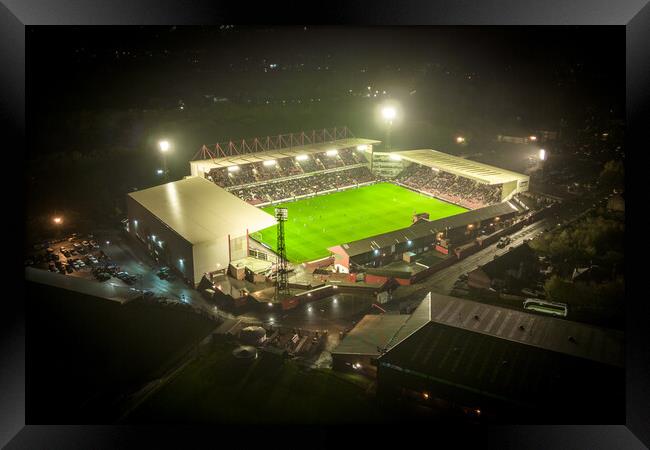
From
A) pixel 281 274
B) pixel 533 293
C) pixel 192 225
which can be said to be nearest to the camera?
pixel 533 293

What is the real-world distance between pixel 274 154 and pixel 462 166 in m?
6.04

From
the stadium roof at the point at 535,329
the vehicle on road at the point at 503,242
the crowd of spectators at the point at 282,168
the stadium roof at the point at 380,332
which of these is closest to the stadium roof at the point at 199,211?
the crowd of spectators at the point at 282,168

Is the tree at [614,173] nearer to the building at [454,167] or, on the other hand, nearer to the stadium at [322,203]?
the stadium at [322,203]

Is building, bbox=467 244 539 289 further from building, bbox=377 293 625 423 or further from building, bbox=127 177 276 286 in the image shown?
building, bbox=127 177 276 286

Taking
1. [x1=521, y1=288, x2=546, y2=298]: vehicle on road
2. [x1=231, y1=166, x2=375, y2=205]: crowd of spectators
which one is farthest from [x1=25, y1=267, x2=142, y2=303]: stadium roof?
[x1=231, y1=166, x2=375, y2=205]: crowd of spectators

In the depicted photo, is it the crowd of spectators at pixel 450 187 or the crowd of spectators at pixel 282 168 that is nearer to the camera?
the crowd of spectators at pixel 450 187

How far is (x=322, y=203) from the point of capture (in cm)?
1619

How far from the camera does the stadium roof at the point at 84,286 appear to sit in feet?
27.2

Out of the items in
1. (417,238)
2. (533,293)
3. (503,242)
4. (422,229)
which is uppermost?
(422,229)

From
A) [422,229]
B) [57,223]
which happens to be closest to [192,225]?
[57,223]

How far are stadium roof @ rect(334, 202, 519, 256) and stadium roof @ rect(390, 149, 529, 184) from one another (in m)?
1.46

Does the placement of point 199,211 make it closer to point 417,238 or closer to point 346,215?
point 417,238

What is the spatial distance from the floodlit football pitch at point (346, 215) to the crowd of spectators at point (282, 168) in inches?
51.3

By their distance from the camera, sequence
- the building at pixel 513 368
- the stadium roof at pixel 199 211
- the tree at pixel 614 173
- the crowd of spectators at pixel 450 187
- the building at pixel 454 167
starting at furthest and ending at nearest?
the crowd of spectators at pixel 450 187
the building at pixel 454 167
the tree at pixel 614 173
the stadium roof at pixel 199 211
the building at pixel 513 368
